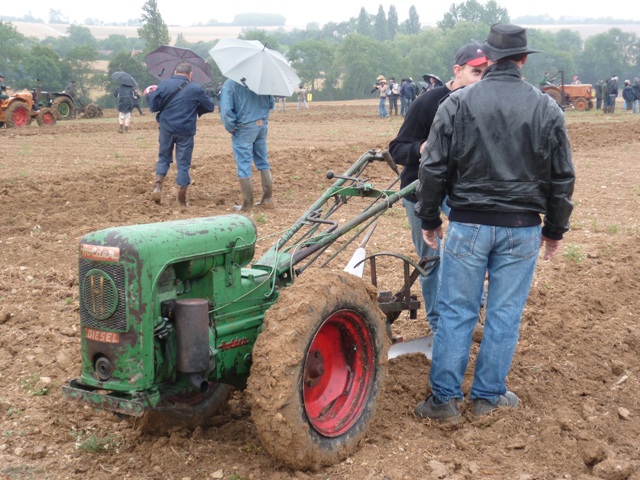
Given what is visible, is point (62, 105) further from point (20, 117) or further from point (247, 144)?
point (247, 144)

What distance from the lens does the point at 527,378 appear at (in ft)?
16.2

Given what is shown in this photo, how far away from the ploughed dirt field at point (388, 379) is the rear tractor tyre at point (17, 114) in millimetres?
13695

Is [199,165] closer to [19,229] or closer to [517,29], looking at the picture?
[19,229]

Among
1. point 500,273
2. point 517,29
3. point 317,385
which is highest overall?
point 517,29

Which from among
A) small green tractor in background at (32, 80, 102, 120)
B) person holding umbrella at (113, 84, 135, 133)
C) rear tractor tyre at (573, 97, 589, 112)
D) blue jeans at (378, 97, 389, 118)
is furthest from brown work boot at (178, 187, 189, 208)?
rear tractor tyre at (573, 97, 589, 112)

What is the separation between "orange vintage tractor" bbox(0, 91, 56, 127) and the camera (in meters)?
24.1

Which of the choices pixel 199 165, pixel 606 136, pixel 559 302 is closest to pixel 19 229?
pixel 199 165

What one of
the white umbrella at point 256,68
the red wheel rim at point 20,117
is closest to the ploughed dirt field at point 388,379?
the white umbrella at point 256,68

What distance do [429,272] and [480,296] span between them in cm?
113

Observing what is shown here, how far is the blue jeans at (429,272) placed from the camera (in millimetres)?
5270

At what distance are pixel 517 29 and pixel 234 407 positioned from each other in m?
2.54

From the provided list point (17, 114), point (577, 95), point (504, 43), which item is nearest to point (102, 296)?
point (504, 43)

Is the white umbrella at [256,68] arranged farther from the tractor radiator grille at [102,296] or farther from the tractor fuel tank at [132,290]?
the tractor radiator grille at [102,296]

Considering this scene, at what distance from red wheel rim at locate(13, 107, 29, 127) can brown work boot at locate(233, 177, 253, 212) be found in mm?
16483
